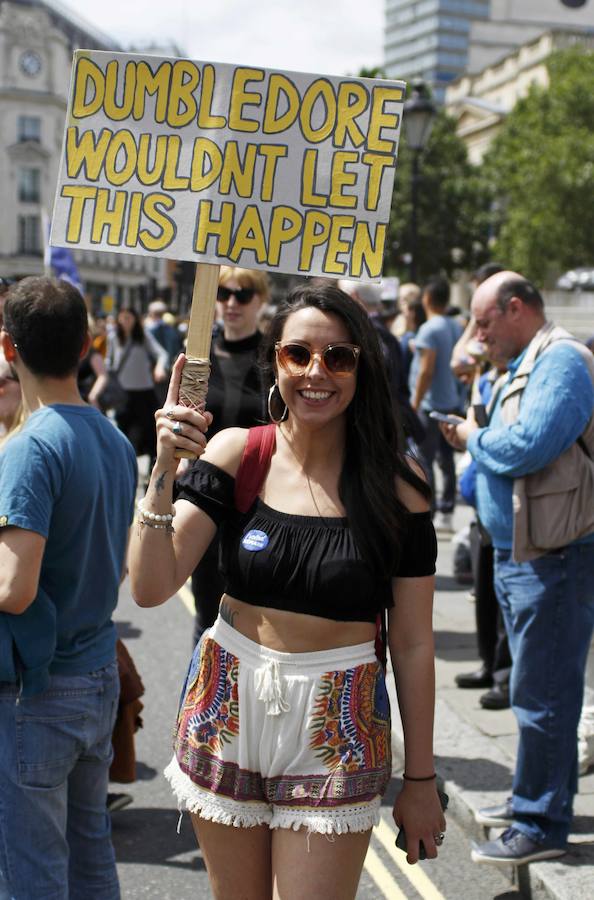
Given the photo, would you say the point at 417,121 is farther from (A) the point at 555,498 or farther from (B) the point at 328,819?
(B) the point at 328,819

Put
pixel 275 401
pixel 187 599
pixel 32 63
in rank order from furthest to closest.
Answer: pixel 32 63 < pixel 187 599 < pixel 275 401

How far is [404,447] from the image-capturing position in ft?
9.06

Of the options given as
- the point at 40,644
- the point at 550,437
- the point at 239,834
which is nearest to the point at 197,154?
the point at 40,644

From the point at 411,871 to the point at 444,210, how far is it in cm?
5485

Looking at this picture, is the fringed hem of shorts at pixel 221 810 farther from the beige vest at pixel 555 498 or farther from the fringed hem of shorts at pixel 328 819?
the beige vest at pixel 555 498

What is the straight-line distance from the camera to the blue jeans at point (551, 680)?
3932 millimetres

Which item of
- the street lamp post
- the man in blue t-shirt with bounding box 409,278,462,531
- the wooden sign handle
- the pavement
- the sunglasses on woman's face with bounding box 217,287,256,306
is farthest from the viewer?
the street lamp post

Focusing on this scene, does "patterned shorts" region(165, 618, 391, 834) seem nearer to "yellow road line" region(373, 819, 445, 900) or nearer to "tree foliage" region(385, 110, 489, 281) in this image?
"yellow road line" region(373, 819, 445, 900)

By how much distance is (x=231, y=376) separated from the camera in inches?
191

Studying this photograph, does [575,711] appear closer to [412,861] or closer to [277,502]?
[412,861]

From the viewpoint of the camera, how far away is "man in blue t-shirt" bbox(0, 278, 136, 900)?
2.71m

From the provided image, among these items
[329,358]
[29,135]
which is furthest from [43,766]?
[29,135]

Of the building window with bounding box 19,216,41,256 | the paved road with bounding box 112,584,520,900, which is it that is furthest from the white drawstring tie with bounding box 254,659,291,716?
the building window with bounding box 19,216,41,256

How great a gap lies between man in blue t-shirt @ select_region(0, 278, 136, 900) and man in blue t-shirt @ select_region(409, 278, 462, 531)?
611cm
